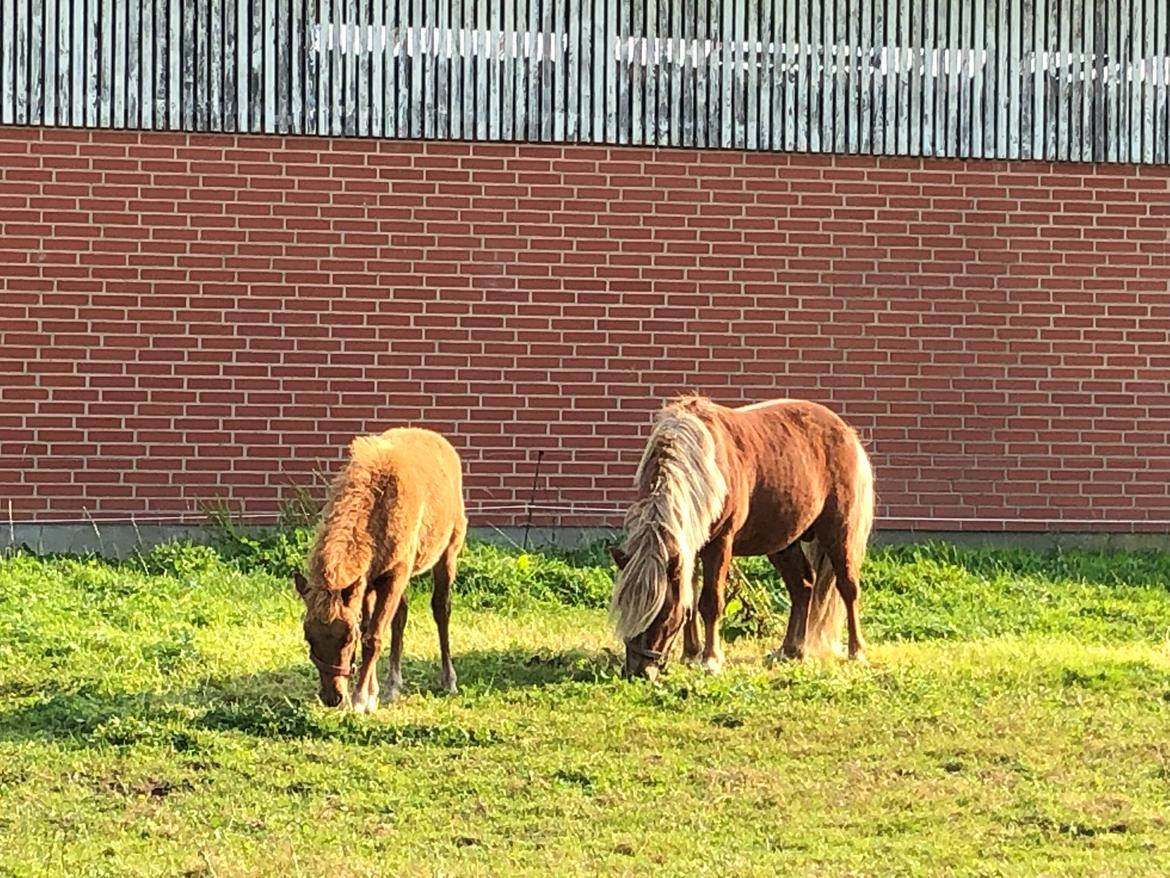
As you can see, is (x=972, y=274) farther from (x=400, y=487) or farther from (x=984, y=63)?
(x=400, y=487)

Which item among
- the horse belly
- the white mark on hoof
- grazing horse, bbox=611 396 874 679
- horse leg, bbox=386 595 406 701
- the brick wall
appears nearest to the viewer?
grazing horse, bbox=611 396 874 679

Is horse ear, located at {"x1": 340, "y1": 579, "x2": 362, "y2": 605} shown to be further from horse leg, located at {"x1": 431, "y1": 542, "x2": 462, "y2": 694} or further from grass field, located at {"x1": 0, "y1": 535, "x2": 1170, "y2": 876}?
horse leg, located at {"x1": 431, "y1": 542, "x2": 462, "y2": 694}

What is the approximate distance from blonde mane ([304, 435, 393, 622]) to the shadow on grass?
57 centimetres

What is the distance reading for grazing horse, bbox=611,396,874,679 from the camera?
9.22 metres

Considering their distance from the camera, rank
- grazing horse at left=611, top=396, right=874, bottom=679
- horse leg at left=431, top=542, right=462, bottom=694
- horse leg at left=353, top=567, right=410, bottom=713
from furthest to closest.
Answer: horse leg at left=431, top=542, right=462, bottom=694, grazing horse at left=611, top=396, right=874, bottom=679, horse leg at left=353, top=567, right=410, bottom=713

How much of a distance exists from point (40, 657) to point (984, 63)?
9052mm

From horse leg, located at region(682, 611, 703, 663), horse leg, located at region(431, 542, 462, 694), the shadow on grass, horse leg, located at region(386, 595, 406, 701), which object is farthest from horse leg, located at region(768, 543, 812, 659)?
horse leg, located at region(386, 595, 406, 701)

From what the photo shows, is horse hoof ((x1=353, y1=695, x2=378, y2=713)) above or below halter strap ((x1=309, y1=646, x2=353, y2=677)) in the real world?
below

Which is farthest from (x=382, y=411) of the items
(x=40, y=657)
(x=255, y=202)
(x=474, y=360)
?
(x=40, y=657)

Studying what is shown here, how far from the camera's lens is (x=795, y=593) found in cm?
1074

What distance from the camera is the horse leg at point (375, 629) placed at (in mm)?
8859

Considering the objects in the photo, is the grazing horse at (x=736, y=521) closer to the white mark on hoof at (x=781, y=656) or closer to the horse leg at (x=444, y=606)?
the white mark on hoof at (x=781, y=656)

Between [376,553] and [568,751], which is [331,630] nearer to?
[376,553]

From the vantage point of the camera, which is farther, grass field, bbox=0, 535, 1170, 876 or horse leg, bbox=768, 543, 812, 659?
horse leg, bbox=768, 543, 812, 659
